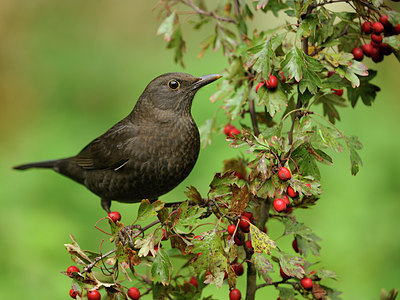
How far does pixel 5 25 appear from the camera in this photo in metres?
7.93

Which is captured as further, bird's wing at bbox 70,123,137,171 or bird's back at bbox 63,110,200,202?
bird's wing at bbox 70,123,137,171

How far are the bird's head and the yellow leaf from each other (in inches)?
44.0

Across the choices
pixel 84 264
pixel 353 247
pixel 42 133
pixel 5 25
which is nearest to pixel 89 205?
pixel 42 133

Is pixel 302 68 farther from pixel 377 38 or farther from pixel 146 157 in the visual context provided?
pixel 146 157

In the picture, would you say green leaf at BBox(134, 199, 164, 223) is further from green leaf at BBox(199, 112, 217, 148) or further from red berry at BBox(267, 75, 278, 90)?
green leaf at BBox(199, 112, 217, 148)

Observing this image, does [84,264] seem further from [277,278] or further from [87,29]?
[87,29]

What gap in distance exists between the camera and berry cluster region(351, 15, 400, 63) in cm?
201

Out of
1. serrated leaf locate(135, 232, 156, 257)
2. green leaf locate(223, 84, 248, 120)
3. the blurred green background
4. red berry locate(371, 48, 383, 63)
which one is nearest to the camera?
serrated leaf locate(135, 232, 156, 257)

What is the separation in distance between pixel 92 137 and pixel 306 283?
4256mm

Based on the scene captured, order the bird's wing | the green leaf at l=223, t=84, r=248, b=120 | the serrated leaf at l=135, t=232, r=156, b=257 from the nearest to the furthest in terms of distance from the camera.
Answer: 1. the serrated leaf at l=135, t=232, r=156, b=257
2. the green leaf at l=223, t=84, r=248, b=120
3. the bird's wing

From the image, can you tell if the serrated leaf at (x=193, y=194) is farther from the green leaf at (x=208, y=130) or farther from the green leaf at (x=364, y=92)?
the green leaf at (x=364, y=92)

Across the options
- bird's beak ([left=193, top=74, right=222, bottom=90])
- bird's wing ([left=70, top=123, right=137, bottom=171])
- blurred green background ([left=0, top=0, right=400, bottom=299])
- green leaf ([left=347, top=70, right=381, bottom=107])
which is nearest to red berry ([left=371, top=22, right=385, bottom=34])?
green leaf ([left=347, top=70, right=381, bottom=107])

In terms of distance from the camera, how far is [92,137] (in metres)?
5.89

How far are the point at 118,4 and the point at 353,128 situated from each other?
4.90 meters
